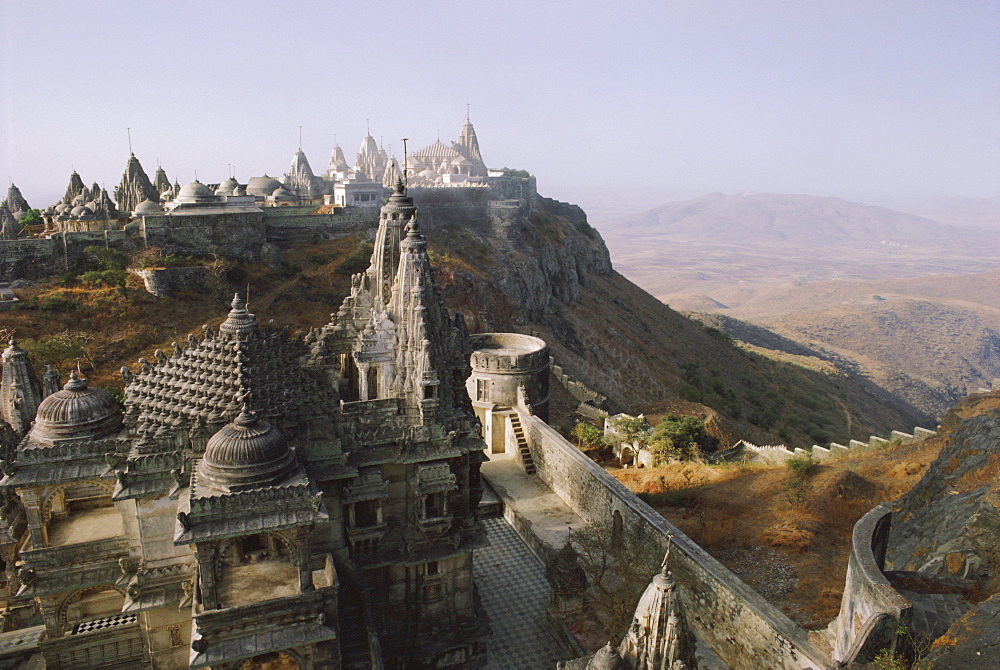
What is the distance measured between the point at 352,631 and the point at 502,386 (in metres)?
15.7

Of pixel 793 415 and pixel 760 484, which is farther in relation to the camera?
pixel 793 415

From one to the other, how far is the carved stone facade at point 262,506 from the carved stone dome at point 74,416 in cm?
3

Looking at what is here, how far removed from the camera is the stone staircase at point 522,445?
2606 cm

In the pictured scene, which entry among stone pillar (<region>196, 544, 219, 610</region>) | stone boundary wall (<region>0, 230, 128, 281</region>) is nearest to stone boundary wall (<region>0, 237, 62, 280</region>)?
stone boundary wall (<region>0, 230, 128, 281</region>)

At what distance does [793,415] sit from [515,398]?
3888cm

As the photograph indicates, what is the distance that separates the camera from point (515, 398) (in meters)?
28.7

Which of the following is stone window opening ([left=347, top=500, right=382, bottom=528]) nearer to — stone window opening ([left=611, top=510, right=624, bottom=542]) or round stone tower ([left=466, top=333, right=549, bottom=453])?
stone window opening ([left=611, top=510, right=624, bottom=542])

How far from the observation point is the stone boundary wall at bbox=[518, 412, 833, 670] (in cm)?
1338

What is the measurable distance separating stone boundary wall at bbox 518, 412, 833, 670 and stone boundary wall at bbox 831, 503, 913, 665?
70cm

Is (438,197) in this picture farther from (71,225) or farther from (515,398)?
(515,398)

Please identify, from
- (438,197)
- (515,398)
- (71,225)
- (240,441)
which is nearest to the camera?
(240,441)

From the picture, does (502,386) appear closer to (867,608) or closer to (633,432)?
(633,432)

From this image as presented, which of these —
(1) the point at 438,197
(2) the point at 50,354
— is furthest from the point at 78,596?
(1) the point at 438,197

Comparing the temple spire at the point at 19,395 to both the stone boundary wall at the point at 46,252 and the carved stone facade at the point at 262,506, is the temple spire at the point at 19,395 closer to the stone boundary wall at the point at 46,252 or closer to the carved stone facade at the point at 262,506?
the carved stone facade at the point at 262,506
